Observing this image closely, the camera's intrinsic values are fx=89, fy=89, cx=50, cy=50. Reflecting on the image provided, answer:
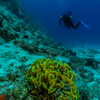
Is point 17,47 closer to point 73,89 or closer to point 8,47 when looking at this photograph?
point 8,47

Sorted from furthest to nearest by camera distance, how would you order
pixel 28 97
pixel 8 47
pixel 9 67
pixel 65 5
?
1. pixel 65 5
2. pixel 8 47
3. pixel 9 67
4. pixel 28 97

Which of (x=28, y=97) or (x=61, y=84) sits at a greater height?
(x=61, y=84)

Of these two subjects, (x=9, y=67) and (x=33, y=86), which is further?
(x=9, y=67)

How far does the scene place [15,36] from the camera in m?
5.56

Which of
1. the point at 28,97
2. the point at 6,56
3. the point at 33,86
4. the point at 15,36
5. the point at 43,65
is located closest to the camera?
the point at 28,97

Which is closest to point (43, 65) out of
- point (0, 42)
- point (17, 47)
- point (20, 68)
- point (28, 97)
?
point (28, 97)

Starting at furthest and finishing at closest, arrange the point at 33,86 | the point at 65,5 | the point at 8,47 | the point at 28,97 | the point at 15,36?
1. the point at 65,5
2. the point at 15,36
3. the point at 8,47
4. the point at 33,86
5. the point at 28,97

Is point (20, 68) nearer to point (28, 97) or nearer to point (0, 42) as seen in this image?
point (28, 97)

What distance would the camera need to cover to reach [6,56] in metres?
3.84

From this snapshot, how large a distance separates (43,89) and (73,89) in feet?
2.37

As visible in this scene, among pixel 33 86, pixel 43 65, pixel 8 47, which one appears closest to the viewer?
pixel 33 86

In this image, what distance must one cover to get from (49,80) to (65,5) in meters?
177

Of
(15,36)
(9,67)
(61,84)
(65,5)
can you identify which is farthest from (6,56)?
(65,5)

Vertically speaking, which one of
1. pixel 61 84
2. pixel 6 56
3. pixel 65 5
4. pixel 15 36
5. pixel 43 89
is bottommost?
pixel 43 89
